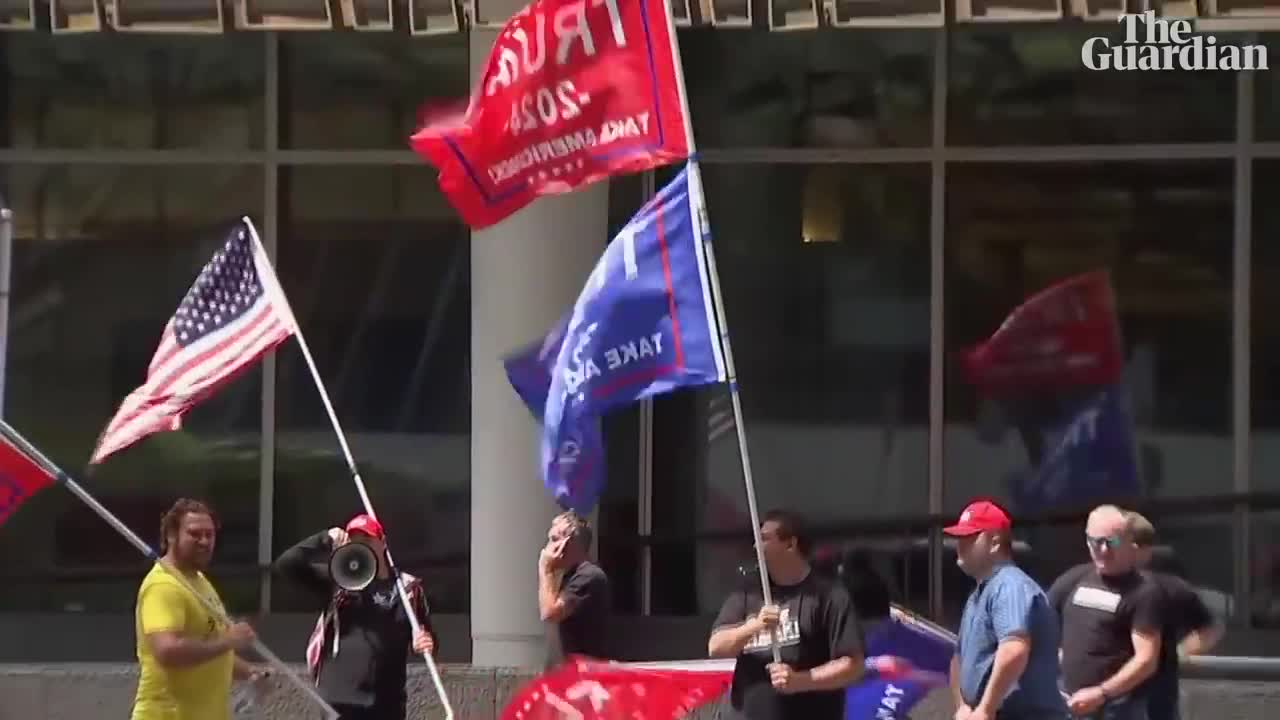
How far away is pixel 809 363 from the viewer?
41.1 feet

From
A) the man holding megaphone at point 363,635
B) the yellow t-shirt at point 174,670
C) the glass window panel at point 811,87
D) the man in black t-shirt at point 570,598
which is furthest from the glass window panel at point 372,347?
the yellow t-shirt at point 174,670

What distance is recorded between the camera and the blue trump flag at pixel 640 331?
7207 mm

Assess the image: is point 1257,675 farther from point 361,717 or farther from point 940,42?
point 361,717

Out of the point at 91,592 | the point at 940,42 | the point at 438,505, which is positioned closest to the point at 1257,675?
the point at 940,42

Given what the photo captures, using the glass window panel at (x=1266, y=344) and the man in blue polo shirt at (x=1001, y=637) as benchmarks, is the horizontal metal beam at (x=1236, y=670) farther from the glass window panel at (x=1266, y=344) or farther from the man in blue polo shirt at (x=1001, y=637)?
the man in blue polo shirt at (x=1001, y=637)

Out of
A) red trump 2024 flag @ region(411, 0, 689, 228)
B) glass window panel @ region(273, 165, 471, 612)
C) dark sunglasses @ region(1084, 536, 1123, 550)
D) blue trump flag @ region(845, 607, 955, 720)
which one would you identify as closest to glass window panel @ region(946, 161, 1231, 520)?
glass window panel @ region(273, 165, 471, 612)

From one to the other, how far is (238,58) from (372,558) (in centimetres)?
533

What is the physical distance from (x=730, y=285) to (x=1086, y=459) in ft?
7.62

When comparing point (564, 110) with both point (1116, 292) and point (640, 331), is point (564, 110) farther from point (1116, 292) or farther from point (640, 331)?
point (1116, 292)

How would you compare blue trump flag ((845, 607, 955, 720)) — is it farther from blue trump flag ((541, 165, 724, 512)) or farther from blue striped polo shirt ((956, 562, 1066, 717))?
blue trump flag ((541, 165, 724, 512))

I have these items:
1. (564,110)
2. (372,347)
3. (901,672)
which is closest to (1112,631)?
(901,672)

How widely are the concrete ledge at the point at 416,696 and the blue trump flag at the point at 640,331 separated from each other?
4.30 meters

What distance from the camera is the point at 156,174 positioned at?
509 inches

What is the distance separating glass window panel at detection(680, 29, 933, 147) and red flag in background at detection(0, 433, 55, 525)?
560cm
